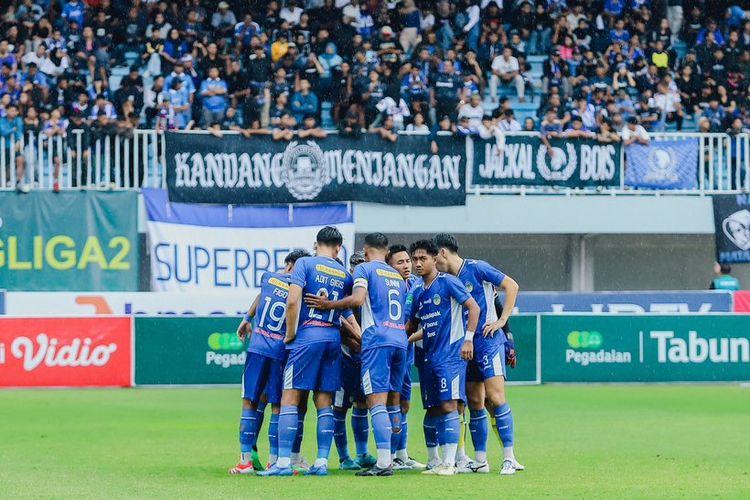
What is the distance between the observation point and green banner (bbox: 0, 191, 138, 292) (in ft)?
88.1

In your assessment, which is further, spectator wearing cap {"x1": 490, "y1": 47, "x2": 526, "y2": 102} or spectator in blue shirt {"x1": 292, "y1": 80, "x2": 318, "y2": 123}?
spectator wearing cap {"x1": 490, "y1": 47, "x2": 526, "y2": 102}

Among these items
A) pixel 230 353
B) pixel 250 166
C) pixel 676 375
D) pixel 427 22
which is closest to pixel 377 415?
pixel 230 353

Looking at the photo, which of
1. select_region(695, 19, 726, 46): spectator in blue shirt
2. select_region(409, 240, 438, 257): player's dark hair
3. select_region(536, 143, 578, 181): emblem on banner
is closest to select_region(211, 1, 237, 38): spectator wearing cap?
select_region(536, 143, 578, 181): emblem on banner

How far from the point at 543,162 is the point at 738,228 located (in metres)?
4.28

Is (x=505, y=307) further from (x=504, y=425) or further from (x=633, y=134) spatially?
(x=633, y=134)

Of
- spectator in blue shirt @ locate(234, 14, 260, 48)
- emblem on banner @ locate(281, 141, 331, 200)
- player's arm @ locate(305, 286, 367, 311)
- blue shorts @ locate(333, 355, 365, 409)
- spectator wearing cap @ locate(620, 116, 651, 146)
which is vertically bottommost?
blue shorts @ locate(333, 355, 365, 409)

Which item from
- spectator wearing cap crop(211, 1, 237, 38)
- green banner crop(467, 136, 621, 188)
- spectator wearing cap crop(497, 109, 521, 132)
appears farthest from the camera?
spectator wearing cap crop(211, 1, 237, 38)

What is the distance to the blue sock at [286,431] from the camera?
475 inches

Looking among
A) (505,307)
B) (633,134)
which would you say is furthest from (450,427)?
(633,134)

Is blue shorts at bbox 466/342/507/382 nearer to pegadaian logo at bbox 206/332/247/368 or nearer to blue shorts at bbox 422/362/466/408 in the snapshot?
blue shorts at bbox 422/362/466/408

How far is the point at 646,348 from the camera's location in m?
24.7

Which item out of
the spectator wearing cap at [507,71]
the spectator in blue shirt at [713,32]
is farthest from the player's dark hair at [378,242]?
the spectator in blue shirt at [713,32]

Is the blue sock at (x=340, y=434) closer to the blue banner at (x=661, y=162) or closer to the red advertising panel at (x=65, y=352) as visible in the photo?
the red advertising panel at (x=65, y=352)

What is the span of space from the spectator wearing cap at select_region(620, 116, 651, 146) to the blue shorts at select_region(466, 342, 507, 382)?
54.7 ft
